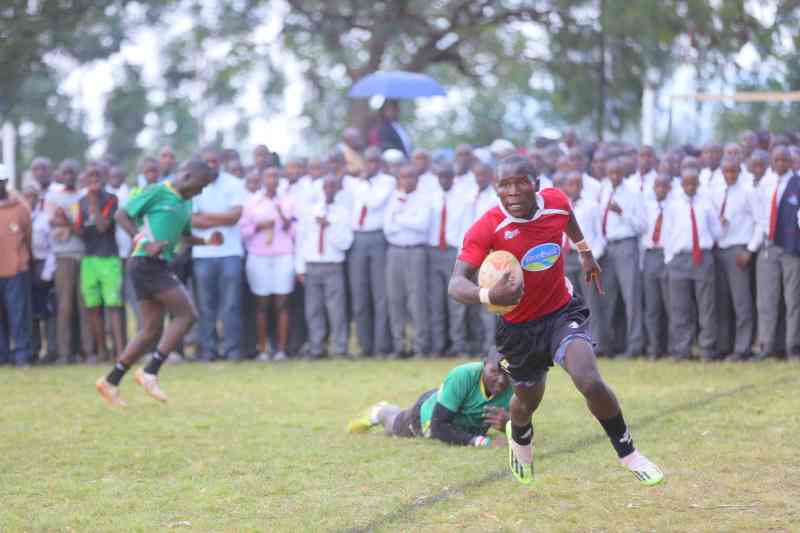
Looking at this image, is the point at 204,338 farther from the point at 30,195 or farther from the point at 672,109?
the point at 672,109

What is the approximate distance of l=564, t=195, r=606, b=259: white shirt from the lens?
586 inches

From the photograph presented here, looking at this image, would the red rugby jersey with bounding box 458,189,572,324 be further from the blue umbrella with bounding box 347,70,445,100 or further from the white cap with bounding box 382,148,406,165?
the blue umbrella with bounding box 347,70,445,100

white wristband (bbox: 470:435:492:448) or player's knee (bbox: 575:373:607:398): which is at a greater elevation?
player's knee (bbox: 575:373:607:398)

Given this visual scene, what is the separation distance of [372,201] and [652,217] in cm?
345

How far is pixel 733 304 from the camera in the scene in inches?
579

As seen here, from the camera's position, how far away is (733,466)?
8539 mm

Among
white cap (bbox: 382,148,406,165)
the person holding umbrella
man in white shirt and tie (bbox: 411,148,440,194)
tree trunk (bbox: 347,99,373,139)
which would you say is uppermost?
tree trunk (bbox: 347,99,373,139)

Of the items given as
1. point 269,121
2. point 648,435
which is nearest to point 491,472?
point 648,435

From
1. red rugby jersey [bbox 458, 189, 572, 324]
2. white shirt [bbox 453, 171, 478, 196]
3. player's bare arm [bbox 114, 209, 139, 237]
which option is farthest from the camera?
white shirt [bbox 453, 171, 478, 196]

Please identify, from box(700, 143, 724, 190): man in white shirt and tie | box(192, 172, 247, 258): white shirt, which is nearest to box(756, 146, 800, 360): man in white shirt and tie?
box(700, 143, 724, 190): man in white shirt and tie

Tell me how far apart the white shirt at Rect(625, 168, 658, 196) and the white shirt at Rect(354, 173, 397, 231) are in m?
2.94

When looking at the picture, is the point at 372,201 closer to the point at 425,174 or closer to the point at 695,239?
the point at 425,174

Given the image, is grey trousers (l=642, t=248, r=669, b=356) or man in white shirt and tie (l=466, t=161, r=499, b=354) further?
man in white shirt and tie (l=466, t=161, r=499, b=354)

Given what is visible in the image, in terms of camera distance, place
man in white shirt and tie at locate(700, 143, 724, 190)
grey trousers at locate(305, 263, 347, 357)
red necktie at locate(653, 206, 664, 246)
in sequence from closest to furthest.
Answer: red necktie at locate(653, 206, 664, 246) < man in white shirt and tie at locate(700, 143, 724, 190) < grey trousers at locate(305, 263, 347, 357)
